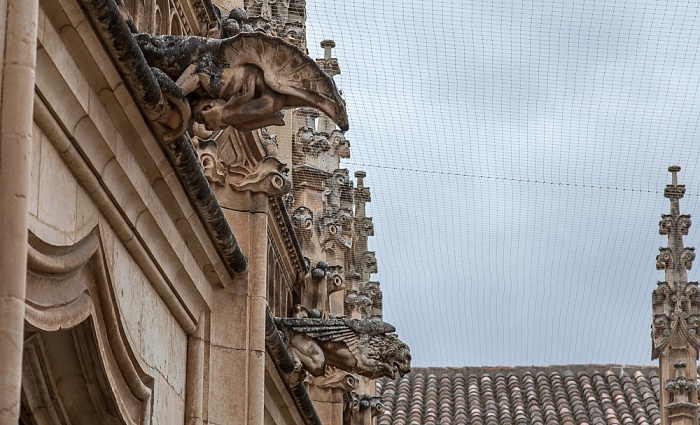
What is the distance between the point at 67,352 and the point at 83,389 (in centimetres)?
32

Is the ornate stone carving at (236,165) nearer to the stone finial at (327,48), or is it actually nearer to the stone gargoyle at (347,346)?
the stone gargoyle at (347,346)

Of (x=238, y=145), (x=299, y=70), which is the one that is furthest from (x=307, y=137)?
(x=299, y=70)

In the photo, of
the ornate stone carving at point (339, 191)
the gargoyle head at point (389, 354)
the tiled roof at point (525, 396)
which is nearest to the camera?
the gargoyle head at point (389, 354)

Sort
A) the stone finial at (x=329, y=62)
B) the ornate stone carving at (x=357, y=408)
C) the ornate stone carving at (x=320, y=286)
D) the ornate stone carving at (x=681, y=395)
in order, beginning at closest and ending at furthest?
the ornate stone carving at (x=320, y=286) < the ornate stone carving at (x=357, y=408) < the stone finial at (x=329, y=62) < the ornate stone carving at (x=681, y=395)

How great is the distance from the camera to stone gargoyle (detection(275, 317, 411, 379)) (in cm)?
1320

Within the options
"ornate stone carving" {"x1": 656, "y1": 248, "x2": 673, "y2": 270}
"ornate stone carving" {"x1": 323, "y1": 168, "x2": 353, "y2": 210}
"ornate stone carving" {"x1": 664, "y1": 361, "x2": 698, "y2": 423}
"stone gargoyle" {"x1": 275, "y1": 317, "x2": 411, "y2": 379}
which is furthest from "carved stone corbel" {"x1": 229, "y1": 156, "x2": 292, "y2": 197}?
→ "ornate stone carving" {"x1": 656, "y1": 248, "x2": 673, "y2": 270}

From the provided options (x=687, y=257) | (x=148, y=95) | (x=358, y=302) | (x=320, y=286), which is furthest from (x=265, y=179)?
(x=687, y=257)

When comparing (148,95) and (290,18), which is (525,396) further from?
(148,95)

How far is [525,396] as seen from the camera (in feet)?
123

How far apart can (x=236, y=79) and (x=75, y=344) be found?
57.3 inches

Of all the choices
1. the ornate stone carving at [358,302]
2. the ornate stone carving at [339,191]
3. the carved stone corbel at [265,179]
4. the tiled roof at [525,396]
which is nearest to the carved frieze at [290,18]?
the ornate stone carving at [339,191]

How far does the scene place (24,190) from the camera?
18.4 ft

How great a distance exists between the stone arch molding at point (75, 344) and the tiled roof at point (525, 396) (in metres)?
26.9

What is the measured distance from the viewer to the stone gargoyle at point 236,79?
27.3 ft
